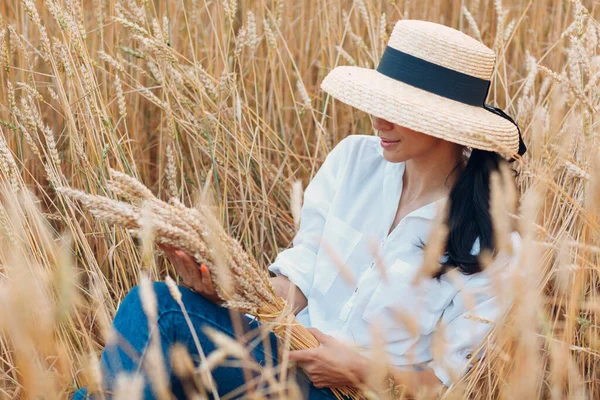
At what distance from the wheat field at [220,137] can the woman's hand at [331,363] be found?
0.72ft

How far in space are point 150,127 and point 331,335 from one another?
1.07 meters

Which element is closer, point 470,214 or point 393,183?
point 470,214

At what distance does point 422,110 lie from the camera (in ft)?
5.49

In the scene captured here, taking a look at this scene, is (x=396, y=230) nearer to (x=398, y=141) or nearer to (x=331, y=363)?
(x=398, y=141)

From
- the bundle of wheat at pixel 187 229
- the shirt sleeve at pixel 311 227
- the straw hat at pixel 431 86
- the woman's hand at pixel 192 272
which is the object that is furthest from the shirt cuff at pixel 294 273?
the bundle of wheat at pixel 187 229

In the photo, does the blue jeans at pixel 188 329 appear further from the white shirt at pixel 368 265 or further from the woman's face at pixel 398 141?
the woman's face at pixel 398 141

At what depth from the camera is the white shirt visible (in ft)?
5.61

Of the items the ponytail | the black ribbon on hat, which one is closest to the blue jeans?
the ponytail

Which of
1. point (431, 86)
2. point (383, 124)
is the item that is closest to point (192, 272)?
point (383, 124)

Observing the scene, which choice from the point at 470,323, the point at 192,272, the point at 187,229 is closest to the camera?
the point at 187,229

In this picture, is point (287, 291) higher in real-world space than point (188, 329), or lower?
lower

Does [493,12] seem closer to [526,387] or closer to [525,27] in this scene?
[525,27]

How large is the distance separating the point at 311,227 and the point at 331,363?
0.46 m

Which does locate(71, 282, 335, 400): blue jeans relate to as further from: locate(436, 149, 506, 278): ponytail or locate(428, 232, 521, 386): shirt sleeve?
locate(436, 149, 506, 278): ponytail
